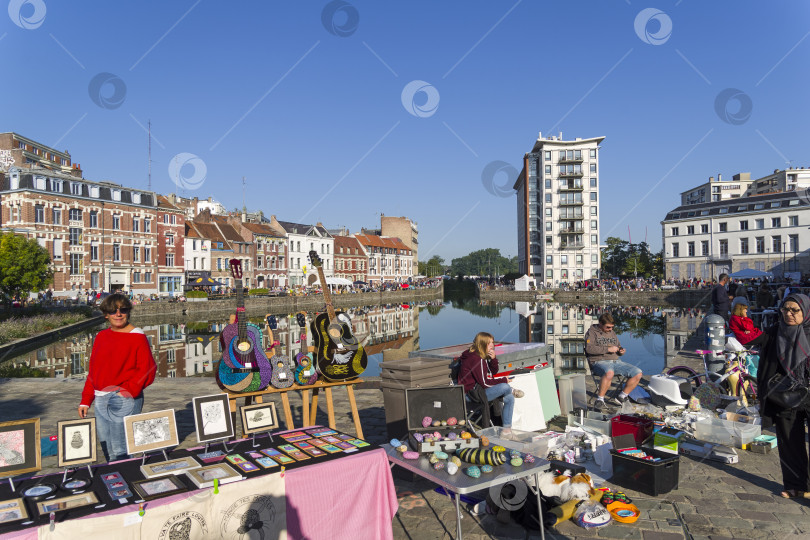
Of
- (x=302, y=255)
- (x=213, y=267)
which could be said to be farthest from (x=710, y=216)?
(x=213, y=267)

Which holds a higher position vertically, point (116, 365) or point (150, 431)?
point (116, 365)

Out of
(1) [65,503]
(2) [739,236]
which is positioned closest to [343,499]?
(1) [65,503]

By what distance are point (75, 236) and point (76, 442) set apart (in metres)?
49.2

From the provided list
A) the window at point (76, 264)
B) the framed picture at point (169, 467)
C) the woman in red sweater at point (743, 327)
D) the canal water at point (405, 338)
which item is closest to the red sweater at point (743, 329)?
the woman in red sweater at point (743, 327)

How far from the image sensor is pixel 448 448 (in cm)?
430

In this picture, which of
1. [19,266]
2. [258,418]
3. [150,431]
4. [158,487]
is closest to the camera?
[158,487]

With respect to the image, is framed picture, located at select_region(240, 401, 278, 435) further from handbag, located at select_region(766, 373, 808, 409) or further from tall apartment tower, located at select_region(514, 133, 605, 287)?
tall apartment tower, located at select_region(514, 133, 605, 287)

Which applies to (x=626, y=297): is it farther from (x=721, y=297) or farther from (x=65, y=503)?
(x=65, y=503)

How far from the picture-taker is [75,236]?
45.3m

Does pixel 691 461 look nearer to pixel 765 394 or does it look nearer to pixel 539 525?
pixel 765 394

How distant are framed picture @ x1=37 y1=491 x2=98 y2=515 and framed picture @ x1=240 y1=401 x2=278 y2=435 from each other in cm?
156

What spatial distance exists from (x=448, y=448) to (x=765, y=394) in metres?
3.20

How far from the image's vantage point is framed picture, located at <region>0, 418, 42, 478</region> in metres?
3.43

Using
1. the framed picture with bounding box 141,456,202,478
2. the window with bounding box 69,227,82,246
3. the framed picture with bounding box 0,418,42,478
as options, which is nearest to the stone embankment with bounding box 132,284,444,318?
the window with bounding box 69,227,82,246
